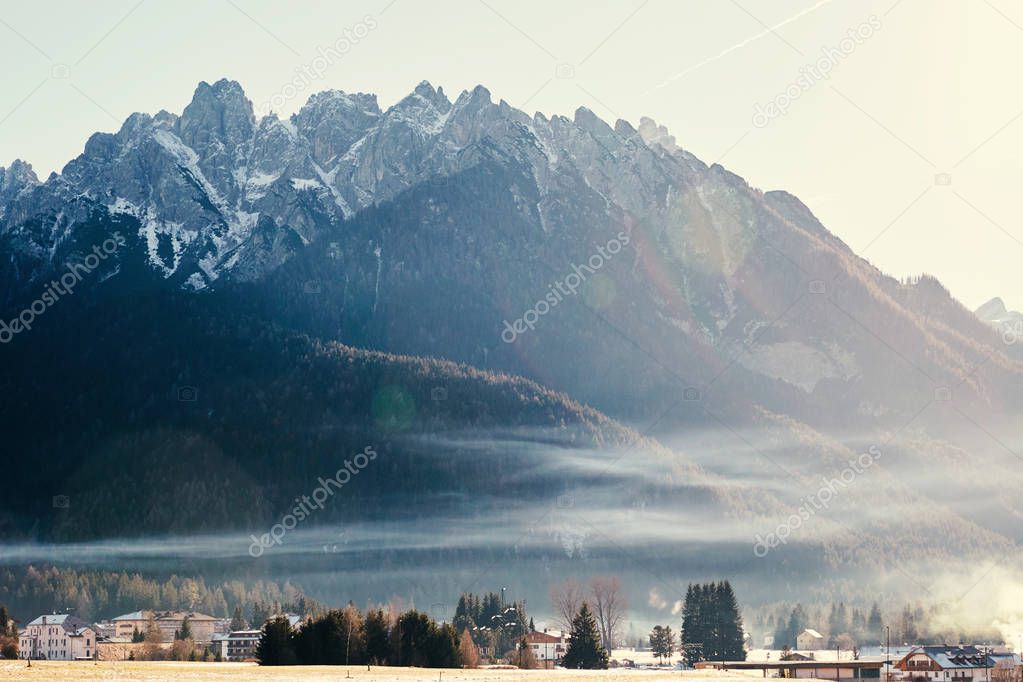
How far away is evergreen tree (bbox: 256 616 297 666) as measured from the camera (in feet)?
612

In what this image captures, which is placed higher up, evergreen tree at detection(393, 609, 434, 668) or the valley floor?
evergreen tree at detection(393, 609, 434, 668)

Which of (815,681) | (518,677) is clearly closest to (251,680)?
(518,677)

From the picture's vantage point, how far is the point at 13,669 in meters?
152

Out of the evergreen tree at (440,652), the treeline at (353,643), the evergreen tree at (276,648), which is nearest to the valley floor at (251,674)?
the evergreen tree at (276,648)

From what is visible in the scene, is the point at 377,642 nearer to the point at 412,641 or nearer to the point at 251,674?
the point at 412,641

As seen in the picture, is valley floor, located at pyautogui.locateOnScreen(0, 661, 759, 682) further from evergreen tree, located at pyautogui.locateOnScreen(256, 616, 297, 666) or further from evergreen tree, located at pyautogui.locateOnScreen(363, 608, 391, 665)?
evergreen tree, located at pyautogui.locateOnScreen(363, 608, 391, 665)

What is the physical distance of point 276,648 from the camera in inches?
A: 7402

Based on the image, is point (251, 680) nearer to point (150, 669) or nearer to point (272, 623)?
point (150, 669)

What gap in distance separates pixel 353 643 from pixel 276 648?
8.92 meters

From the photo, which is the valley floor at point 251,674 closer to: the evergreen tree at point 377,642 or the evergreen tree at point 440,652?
the evergreen tree at point 377,642

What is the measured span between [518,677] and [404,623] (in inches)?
1385

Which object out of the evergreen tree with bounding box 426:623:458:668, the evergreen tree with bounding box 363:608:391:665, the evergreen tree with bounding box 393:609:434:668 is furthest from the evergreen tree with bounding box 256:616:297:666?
the evergreen tree with bounding box 426:623:458:668

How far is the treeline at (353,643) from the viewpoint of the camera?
187 meters

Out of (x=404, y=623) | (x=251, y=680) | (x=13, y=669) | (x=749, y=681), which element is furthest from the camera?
(x=404, y=623)
